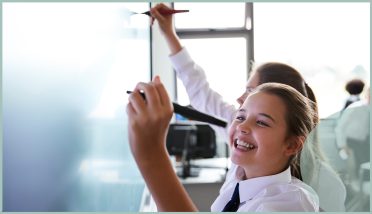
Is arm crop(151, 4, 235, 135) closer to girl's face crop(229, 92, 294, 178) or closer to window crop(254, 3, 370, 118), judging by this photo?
girl's face crop(229, 92, 294, 178)

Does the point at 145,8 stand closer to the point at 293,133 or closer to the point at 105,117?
the point at 105,117

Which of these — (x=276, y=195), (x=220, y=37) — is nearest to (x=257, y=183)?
(x=276, y=195)

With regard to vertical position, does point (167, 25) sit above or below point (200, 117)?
above

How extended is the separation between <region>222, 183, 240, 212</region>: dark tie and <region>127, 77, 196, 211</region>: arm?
1.08 feet

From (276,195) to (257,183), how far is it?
6cm

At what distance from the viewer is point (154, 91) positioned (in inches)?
15.0

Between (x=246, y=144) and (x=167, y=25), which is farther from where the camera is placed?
(x=167, y=25)

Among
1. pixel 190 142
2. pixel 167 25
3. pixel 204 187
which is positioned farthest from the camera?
pixel 190 142

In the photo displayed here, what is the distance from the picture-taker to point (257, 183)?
0.68 metres

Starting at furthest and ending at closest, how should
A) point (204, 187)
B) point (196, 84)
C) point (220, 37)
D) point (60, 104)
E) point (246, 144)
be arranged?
point (220, 37), point (204, 187), point (196, 84), point (246, 144), point (60, 104)

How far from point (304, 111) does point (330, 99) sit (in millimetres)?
2267

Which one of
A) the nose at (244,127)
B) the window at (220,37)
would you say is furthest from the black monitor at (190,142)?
the nose at (244,127)

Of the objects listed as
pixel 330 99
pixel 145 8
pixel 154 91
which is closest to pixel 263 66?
pixel 145 8

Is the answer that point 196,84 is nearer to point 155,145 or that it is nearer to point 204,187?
point 155,145
